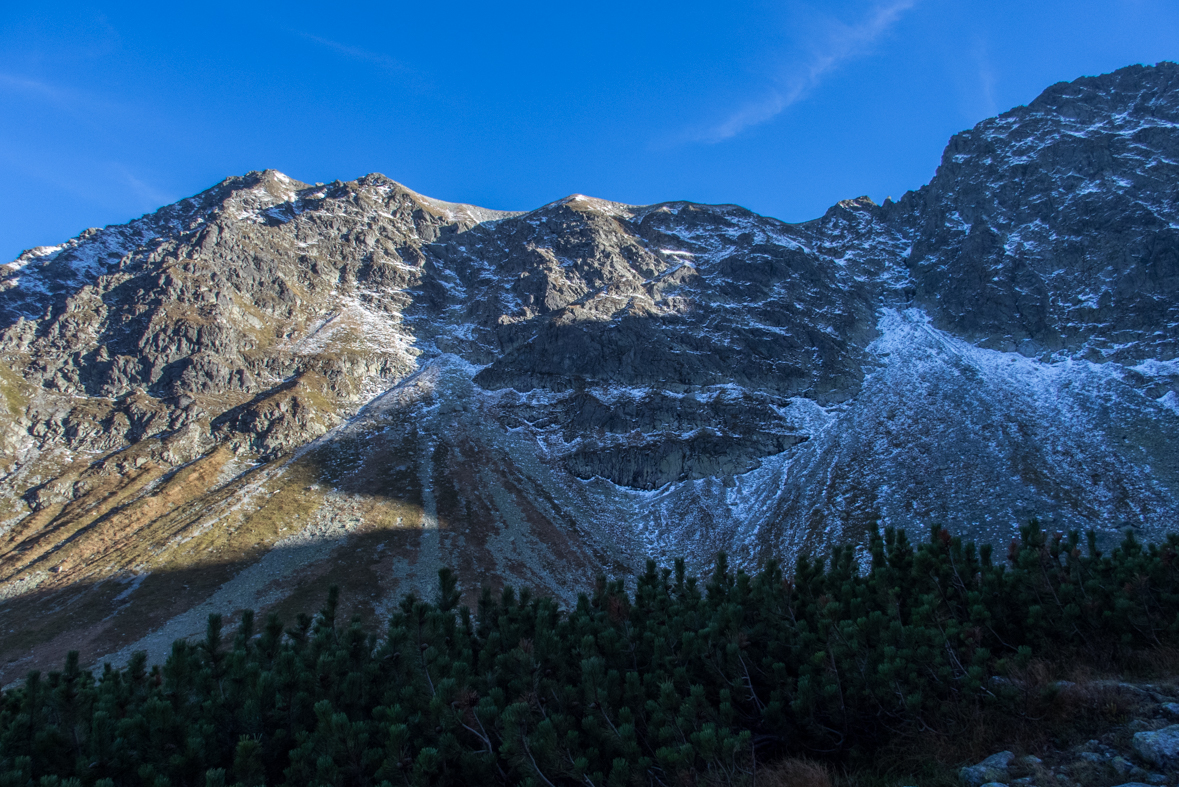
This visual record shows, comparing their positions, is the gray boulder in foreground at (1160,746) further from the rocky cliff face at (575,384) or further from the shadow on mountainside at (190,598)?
the rocky cliff face at (575,384)

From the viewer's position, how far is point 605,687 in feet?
34.6

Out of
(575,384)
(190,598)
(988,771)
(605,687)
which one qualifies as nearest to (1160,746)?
(988,771)

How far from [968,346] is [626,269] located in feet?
237

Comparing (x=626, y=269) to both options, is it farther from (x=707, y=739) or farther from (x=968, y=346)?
(x=707, y=739)

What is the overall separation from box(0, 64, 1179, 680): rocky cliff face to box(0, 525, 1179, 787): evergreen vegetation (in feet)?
130

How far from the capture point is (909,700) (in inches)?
382

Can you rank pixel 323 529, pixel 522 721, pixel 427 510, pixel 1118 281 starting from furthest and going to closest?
pixel 1118 281 → pixel 427 510 → pixel 323 529 → pixel 522 721

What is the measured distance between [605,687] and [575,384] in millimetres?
91110

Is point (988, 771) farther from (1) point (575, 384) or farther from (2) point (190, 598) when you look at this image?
(1) point (575, 384)

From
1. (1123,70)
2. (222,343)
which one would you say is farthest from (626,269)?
(1123,70)

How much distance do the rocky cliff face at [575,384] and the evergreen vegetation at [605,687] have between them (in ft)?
130

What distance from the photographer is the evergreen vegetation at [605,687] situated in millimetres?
9023

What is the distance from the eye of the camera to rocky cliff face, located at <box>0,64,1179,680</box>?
53.9 m

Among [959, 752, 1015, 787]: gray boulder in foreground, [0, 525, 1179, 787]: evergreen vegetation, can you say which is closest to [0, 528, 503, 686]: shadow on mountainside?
[0, 525, 1179, 787]: evergreen vegetation
